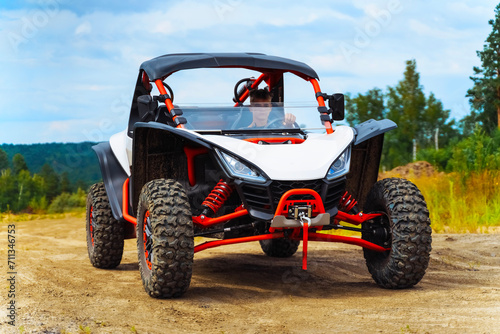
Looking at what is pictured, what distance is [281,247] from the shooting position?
8742 millimetres

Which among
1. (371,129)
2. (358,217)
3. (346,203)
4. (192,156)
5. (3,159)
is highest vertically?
(371,129)

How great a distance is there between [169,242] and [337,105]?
234cm

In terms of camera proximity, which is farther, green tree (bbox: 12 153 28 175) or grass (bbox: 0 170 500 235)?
green tree (bbox: 12 153 28 175)

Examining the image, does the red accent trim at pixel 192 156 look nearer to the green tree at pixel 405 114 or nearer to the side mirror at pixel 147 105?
the side mirror at pixel 147 105

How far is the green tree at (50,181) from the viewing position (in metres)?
16.3

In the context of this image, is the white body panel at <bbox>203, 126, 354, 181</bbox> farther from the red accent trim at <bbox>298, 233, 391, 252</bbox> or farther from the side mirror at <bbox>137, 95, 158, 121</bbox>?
the side mirror at <bbox>137, 95, 158, 121</bbox>

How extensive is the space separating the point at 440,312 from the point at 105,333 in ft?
7.71

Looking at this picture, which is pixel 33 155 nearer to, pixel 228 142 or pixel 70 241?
pixel 70 241

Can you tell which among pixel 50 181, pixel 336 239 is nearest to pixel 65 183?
pixel 50 181

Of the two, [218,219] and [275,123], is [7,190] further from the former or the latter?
[218,219]

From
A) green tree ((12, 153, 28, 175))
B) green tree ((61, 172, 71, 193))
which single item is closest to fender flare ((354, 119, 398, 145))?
green tree ((12, 153, 28, 175))

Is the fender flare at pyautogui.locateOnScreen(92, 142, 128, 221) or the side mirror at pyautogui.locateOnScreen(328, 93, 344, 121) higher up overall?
the side mirror at pyautogui.locateOnScreen(328, 93, 344, 121)

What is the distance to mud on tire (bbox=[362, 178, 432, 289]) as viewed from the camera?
18.4 ft

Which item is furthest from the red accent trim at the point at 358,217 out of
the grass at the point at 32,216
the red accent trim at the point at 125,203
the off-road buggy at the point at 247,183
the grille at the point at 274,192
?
the grass at the point at 32,216
